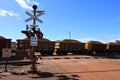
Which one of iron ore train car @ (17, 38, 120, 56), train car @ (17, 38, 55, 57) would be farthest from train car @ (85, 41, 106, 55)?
train car @ (17, 38, 55, 57)

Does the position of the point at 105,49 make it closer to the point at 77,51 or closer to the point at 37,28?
the point at 77,51

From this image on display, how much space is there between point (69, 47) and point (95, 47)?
6953 millimetres

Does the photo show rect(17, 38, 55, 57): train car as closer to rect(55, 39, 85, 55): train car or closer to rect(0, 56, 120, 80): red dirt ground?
rect(55, 39, 85, 55): train car

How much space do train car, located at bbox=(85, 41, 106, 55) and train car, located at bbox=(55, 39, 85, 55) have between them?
1.53 m

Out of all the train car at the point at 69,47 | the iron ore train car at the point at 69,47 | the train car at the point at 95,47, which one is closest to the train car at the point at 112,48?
the iron ore train car at the point at 69,47

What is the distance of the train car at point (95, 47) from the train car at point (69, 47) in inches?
60.2

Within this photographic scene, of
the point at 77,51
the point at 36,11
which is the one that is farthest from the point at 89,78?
the point at 77,51

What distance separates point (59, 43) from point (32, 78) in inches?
1320

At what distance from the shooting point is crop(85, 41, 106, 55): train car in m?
52.6

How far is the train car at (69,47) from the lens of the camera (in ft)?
159

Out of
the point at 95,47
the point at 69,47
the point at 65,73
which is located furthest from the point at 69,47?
the point at 65,73

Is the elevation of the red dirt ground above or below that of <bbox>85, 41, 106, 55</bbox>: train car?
below

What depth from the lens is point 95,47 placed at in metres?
53.5

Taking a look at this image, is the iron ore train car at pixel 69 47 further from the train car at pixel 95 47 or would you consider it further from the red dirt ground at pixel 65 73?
the red dirt ground at pixel 65 73
